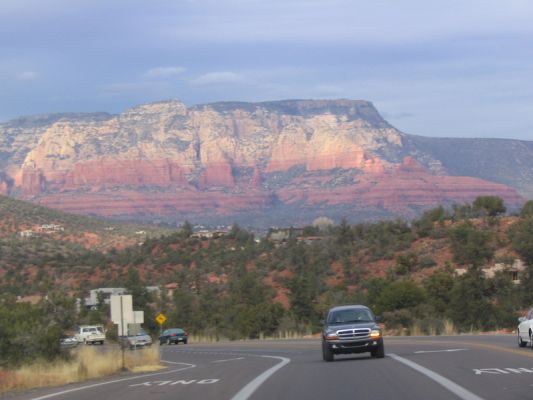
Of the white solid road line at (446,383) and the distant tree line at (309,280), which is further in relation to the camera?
the distant tree line at (309,280)

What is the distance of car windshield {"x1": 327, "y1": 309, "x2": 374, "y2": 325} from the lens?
31.3 meters

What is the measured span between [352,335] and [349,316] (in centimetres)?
115

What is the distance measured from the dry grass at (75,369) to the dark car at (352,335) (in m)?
6.87

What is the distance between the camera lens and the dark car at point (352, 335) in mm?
30641

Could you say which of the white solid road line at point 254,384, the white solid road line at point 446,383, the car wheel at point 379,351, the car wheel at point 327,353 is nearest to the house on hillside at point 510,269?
the car wheel at point 379,351

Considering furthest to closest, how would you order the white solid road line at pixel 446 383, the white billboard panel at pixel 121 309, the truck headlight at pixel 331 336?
1. the white billboard panel at pixel 121 309
2. the truck headlight at pixel 331 336
3. the white solid road line at pixel 446 383

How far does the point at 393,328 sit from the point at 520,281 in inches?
364

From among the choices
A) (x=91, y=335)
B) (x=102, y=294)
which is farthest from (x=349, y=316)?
(x=102, y=294)

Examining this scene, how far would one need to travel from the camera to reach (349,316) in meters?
31.7

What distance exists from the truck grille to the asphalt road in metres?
0.70

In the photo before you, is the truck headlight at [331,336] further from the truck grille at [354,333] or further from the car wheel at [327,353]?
the car wheel at [327,353]

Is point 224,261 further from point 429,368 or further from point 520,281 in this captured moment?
point 429,368

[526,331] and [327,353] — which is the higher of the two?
[526,331]

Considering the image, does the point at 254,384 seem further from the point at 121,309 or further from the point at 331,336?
the point at 121,309
